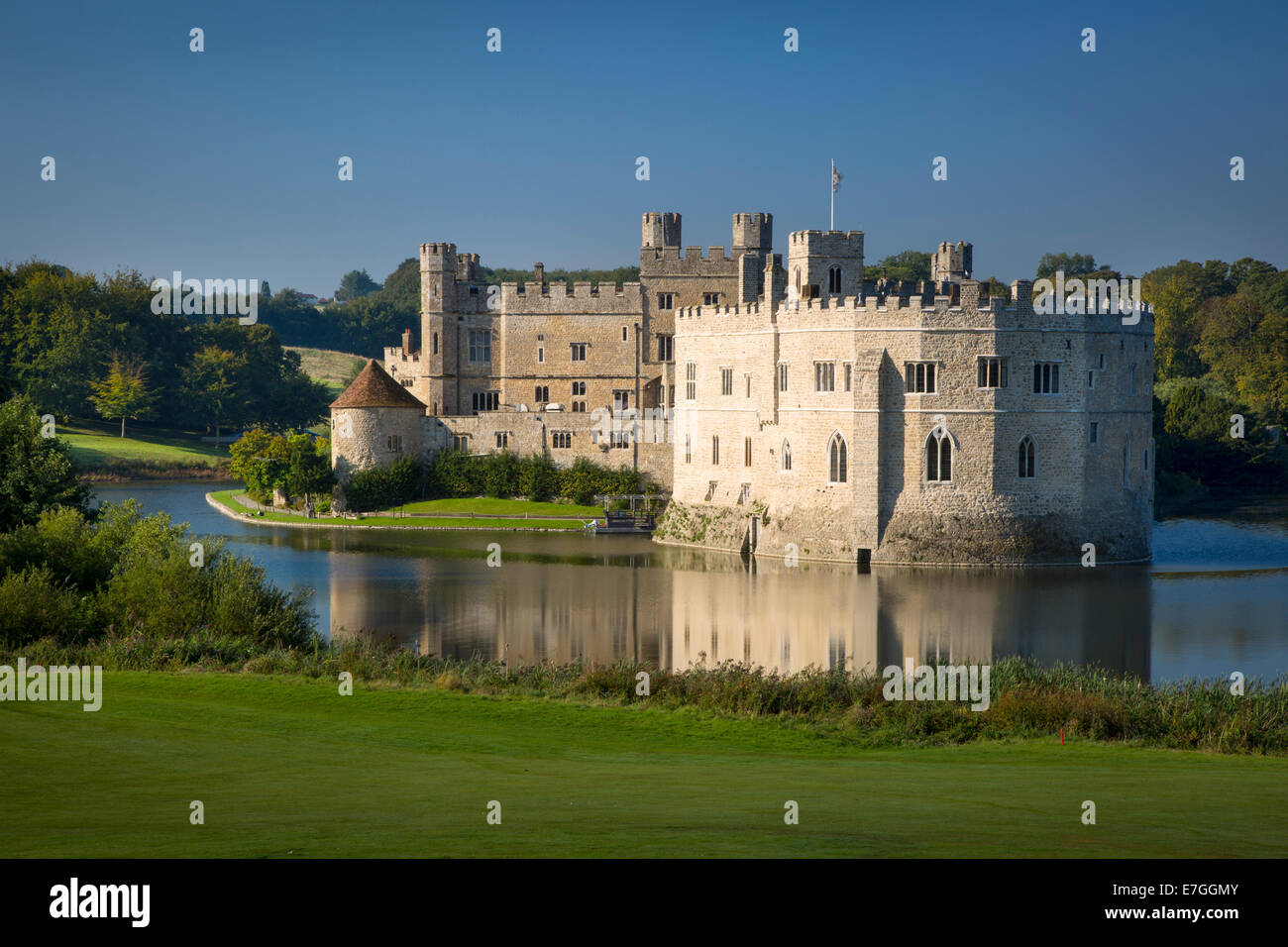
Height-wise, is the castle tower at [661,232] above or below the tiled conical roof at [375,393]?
above

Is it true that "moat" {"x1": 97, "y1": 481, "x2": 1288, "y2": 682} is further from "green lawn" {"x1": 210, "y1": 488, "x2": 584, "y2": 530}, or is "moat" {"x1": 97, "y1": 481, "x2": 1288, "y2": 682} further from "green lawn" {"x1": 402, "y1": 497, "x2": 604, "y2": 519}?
"green lawn" {"x1": 402, "y1": 497, "x2": 604, "y2": 519}

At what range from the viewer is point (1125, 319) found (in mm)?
45875

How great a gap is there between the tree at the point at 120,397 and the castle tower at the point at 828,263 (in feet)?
171

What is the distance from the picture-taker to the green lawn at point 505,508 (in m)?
58.7

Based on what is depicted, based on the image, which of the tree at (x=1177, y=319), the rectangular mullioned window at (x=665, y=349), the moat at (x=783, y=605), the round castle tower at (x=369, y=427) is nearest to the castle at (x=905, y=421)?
the moat at (x=783, y=605)

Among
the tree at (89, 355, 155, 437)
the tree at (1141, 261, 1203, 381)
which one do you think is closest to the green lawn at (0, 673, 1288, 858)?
the tree at (89, 355, 155, 437)

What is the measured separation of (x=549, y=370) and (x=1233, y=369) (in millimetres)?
49315

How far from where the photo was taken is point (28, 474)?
37.9 m

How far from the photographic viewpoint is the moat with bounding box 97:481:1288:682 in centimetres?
3084

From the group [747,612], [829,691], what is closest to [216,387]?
[747,612]

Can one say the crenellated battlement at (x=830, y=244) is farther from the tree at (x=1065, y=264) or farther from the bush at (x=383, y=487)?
the tree at (x=1065, y=264)

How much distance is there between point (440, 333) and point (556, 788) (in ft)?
170

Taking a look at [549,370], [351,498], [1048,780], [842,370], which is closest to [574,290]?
[549,370]
